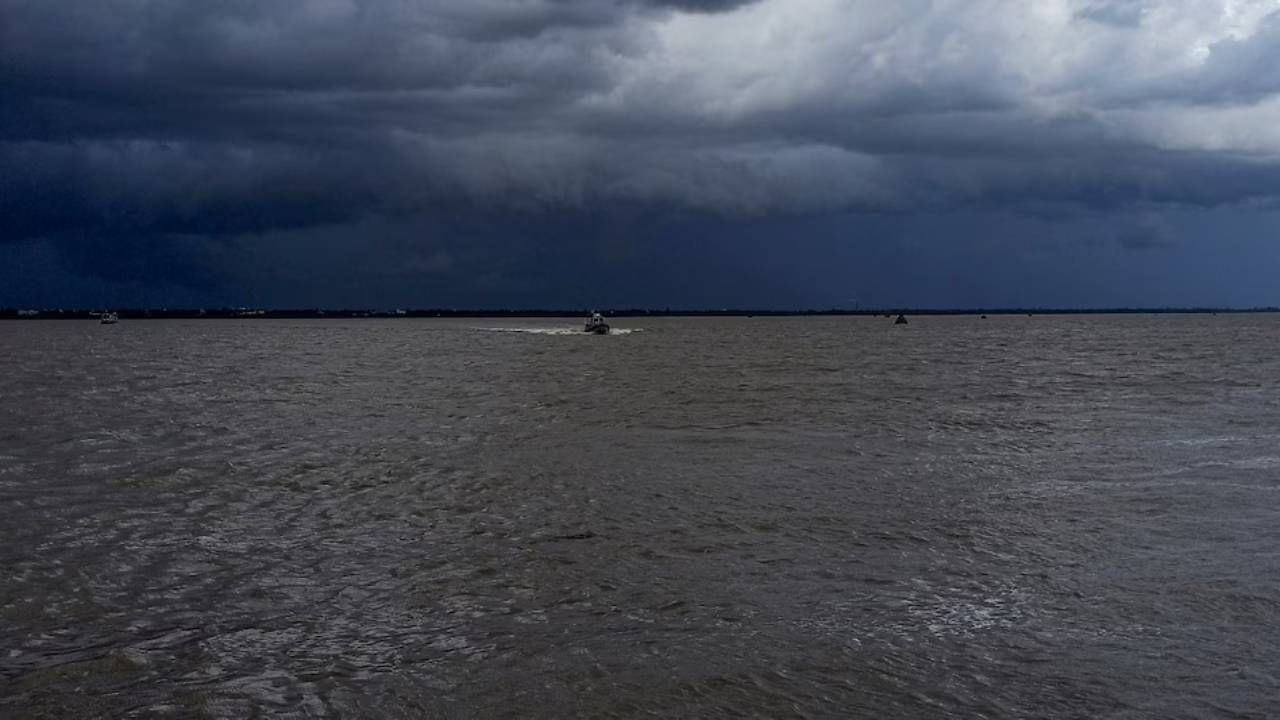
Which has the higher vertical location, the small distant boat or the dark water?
the small distant boat

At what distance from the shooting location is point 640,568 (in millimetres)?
16344

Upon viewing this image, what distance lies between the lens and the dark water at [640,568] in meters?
11.0

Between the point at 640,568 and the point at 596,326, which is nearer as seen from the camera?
the point at 640,568

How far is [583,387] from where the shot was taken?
5609 cm

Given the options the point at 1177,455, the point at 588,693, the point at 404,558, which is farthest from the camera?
the point at 1177,455

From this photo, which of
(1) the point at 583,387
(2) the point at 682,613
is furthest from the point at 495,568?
(1) the point at 583,387

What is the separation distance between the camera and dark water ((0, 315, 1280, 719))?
1102 cm

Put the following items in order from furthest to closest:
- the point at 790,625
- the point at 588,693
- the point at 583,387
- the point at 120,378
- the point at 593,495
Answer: the point at 120,378 < the point at 583,387 < the point at 593,495 < the point at 790,625 < the point at 588,693

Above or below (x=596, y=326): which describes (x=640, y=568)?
below

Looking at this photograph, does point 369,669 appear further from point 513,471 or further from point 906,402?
point 906,402

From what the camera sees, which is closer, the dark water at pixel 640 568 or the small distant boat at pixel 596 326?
the dark water at pixel 640 568

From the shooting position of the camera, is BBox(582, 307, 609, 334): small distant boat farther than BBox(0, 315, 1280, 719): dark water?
Yes

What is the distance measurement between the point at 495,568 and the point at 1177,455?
68.8ft

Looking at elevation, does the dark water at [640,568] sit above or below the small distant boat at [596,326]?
below
